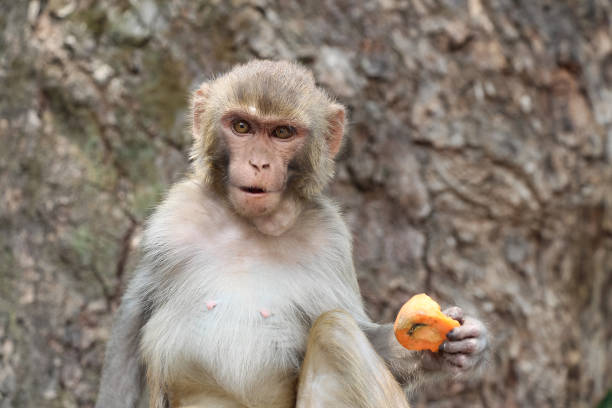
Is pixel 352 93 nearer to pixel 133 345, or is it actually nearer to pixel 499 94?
pixel 499 94

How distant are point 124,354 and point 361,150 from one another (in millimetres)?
2509

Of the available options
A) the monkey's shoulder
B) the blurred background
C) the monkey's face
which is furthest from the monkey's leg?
the blurred background

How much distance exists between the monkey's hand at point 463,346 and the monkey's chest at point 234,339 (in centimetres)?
80

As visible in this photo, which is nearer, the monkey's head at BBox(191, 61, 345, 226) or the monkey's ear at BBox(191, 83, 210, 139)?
the monkey's head at BBox(191, 61, 345, 226)

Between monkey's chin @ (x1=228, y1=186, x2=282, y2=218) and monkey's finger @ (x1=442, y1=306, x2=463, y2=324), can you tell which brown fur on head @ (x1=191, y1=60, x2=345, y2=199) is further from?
monkey's finger @ (x1=442, y1=306, x2=463, y2=324)

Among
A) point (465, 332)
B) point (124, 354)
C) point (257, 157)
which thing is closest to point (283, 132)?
point (257, 157)

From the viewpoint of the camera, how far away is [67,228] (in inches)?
230

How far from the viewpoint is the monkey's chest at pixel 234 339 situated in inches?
160

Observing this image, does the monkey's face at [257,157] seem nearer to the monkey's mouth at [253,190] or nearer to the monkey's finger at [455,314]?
the monkey's mouth at [253,190]

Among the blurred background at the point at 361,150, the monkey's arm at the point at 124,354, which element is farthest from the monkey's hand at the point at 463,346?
the blurred background at the point at 361,150

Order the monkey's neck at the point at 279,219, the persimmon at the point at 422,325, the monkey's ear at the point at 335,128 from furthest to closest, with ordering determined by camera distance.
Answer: the monkey's ear at the point at 335,128 → the monkey's neck at the point at 279,219 → the persimmon at the point at 422,325

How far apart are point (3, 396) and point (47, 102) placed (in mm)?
2241

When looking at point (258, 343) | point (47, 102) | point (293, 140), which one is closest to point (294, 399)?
point (258, 343)

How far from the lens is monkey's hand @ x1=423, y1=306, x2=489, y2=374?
3918mm
